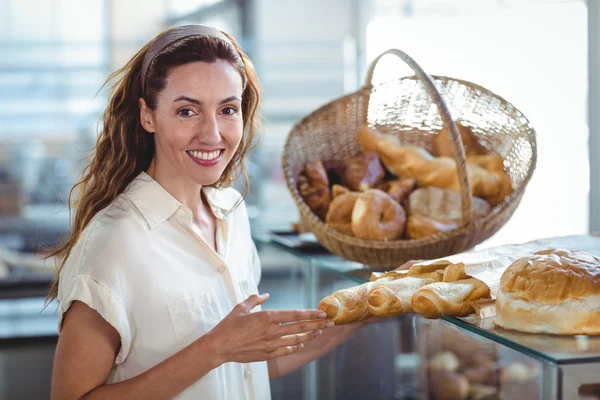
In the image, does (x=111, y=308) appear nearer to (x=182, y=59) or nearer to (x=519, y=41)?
(x=182, y=59)

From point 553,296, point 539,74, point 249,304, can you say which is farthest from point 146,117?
point 539,74

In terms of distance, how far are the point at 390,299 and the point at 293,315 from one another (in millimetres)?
147

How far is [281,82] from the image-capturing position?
4.28 metres

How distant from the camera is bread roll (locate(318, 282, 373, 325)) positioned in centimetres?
105

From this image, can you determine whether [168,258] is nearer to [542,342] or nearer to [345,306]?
[345,306]

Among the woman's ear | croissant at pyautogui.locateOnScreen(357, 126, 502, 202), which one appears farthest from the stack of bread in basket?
the woman's ear

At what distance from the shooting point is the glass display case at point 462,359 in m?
0.74

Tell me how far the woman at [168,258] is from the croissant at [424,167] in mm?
379

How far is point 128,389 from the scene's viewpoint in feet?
3.73

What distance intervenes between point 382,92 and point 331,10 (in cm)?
316

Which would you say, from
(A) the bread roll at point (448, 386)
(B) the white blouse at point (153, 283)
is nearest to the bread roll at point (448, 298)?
(B) the white blouse at point (153, 283)

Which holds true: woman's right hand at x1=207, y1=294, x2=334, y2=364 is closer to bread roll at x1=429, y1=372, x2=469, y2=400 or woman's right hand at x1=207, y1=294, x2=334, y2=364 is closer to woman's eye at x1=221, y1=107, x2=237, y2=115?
woman's eye at x1=221, y1=107, x2=237, y2=115

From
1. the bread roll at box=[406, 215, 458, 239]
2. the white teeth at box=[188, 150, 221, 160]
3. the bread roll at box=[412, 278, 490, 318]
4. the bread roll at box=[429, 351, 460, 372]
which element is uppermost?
the white teeth at box=[188, 150, 221, 160]

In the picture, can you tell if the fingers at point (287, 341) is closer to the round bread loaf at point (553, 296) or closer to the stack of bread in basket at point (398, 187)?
the round bread loaf at point (553, 296)
